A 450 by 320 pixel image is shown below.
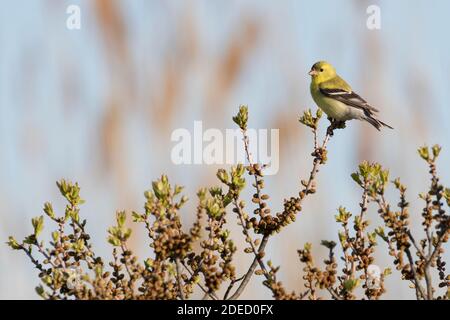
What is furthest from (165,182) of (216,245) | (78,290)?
(78,290)

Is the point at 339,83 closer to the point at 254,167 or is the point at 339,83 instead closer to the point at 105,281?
the point at 254,167

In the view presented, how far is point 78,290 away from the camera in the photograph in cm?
270

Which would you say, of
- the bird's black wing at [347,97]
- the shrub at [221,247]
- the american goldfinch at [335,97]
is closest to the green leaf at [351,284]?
the shrub at [221,247]

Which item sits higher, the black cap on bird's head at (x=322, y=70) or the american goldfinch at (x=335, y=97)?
the black cap on bird's head at (x=322, y=70)

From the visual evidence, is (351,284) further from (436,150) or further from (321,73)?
(321,73)

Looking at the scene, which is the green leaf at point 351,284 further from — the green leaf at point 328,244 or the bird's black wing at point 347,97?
the bird's black wing at point 347,97

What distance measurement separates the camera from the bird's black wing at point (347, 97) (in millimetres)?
7586

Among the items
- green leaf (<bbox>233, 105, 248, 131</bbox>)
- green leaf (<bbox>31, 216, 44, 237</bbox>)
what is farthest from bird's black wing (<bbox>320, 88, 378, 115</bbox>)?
green leaf (<bbox>31, 216, 44, 237</bbox>)

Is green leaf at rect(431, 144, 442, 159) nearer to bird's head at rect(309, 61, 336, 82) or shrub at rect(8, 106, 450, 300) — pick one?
shrub at rect(8, 106, 450, 300)

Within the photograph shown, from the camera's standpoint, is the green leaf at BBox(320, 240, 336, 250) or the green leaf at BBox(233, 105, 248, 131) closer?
the green leaf at BBox(320, 240, 336, 250)

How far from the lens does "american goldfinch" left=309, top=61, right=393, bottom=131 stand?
7398 millimetres

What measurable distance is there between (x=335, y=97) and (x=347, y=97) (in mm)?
141

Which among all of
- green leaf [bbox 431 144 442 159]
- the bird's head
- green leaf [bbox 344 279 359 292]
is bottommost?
green leaf [bbox 344 279 359 292]
